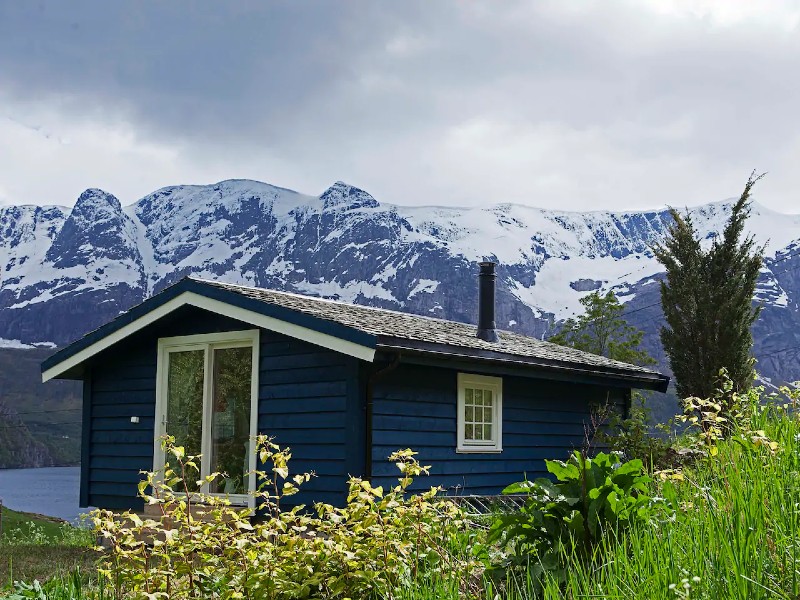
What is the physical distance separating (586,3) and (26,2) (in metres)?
9.45

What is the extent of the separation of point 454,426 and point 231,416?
8.26 ft

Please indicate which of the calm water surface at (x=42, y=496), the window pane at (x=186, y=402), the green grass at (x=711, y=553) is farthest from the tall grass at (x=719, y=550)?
the calm water surface at (x=42, y=496)

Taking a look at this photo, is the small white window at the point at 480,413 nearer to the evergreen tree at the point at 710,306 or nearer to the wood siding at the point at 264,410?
the wood siding at the point at 264,410

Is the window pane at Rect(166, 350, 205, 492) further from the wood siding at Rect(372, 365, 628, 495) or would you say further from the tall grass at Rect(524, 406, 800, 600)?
the tall grass at Rect(524, 406, 800, 600)

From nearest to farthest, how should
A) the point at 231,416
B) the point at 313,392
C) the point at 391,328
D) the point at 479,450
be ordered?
1. the point at 313,392
2. the point at 391,328
3. the point at 231,416
4. the point at 479,450

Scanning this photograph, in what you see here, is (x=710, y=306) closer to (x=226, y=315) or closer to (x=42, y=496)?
(x=226, y=315)

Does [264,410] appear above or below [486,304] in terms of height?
below

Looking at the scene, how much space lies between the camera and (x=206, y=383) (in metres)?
9.92

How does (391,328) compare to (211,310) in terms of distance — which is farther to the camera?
(211,310)

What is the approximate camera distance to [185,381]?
10.3 metres

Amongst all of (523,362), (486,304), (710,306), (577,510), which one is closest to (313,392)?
(523,362)

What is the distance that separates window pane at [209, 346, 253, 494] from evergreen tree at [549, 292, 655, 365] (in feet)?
45.3

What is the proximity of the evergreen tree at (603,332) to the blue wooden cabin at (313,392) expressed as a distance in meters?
10.6

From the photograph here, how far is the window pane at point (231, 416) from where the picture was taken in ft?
31.6
